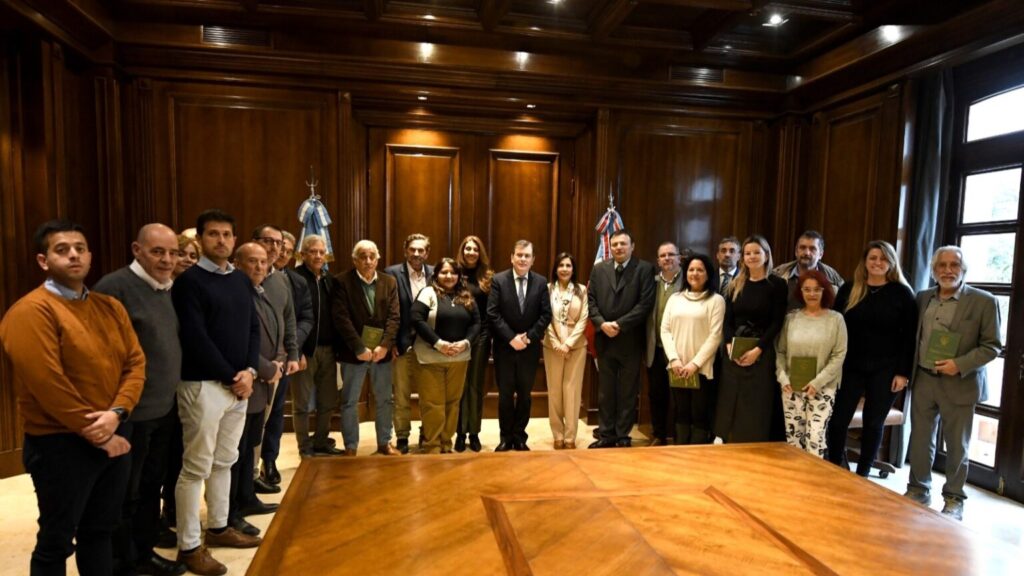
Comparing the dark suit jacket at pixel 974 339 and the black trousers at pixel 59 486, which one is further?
the dark suit jacket at pixel 974 339

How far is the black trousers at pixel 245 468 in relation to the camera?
281cm

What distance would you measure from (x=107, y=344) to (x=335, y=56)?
3166 millimetres

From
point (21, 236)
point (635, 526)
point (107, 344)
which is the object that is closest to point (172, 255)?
point (107, 344)

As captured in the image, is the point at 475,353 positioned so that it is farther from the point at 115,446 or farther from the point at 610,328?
the point at 115,446

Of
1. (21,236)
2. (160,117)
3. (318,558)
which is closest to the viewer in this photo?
(318,558)

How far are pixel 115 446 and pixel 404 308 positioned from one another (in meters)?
2.16

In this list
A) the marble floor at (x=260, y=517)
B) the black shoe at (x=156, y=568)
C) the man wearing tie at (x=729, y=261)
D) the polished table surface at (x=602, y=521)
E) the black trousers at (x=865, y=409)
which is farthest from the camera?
the man wearing tie at (x=729, y=261)

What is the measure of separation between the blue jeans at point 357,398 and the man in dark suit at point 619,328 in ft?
5.15

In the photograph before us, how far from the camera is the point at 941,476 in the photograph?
3.85m

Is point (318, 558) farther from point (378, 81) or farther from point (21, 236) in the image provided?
point (378, 81)

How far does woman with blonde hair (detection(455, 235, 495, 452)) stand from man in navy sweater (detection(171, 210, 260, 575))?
182 centimetres

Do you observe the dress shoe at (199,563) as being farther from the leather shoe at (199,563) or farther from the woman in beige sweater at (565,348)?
the woman in beige sweater at (565,348)

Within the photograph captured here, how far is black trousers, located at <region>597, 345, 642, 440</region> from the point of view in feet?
13.6

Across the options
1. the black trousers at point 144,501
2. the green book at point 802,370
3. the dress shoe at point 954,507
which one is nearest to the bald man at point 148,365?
the black trousers at point 144,501
